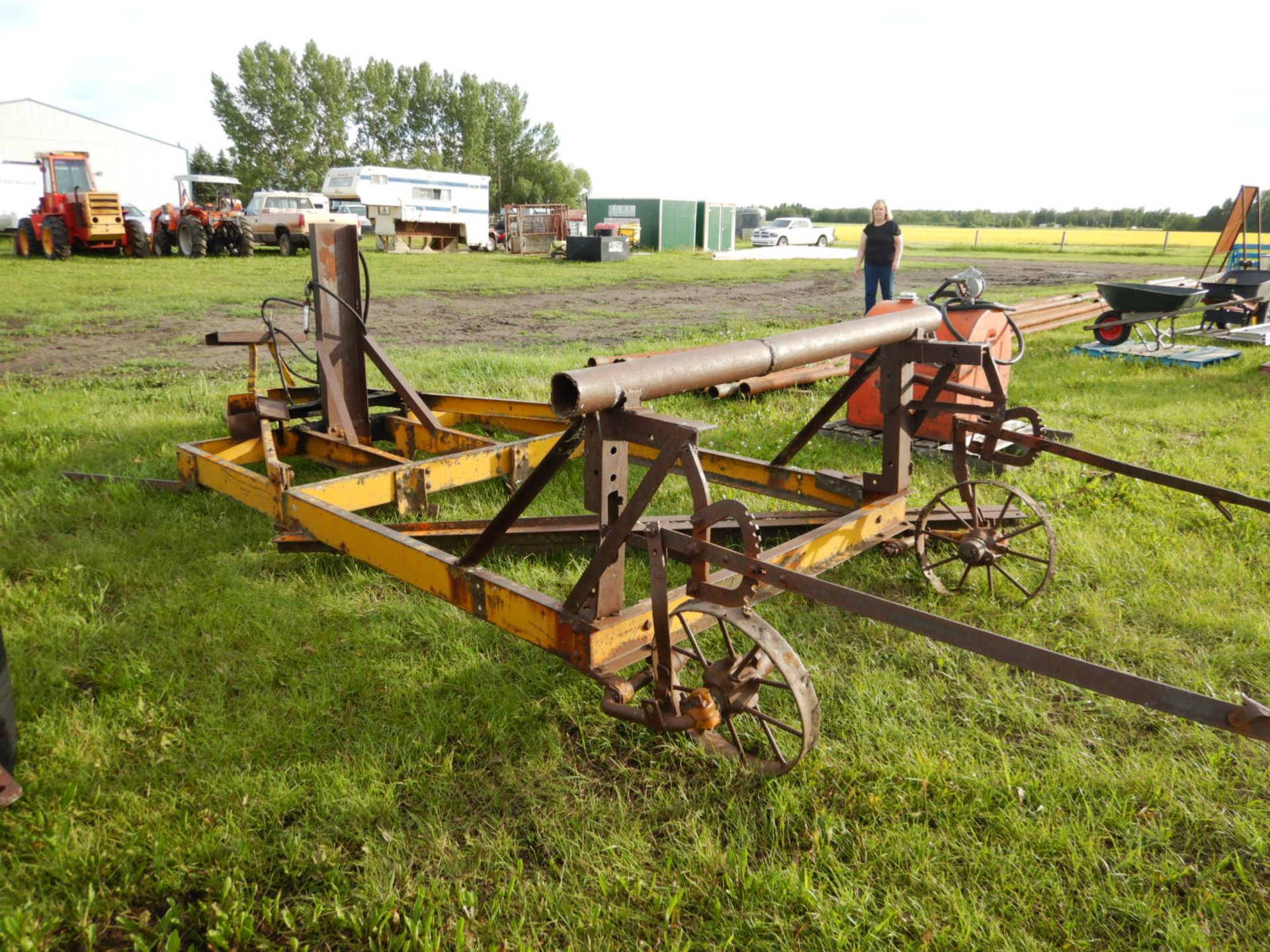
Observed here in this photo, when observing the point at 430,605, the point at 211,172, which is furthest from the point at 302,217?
the point at 211,172

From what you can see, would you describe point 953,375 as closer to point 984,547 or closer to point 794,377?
point 984,547

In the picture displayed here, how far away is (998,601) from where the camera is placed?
4.13 metres

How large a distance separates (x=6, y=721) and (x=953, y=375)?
5.31 metres

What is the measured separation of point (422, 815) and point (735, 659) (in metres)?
1.11

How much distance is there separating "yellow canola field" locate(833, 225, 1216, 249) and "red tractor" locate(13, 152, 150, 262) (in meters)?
37.1

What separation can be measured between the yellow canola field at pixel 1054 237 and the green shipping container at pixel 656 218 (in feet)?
39.8

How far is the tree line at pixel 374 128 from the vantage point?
81.1 m

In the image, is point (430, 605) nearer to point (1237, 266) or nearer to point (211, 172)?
point (1237, 266)

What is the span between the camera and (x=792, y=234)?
1855 inches

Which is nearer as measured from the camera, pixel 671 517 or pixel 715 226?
pixel 671 517

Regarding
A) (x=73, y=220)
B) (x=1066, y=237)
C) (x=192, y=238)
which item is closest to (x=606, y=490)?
(x=73, y=220)

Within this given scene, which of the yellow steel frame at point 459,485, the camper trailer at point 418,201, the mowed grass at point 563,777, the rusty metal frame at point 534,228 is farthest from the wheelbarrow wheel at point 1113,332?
the camper trailer at point 418,201

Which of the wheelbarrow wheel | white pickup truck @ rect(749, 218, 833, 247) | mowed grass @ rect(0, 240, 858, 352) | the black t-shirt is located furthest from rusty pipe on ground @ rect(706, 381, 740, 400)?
white pickup truck @ rect(749, 218, 833, 247)

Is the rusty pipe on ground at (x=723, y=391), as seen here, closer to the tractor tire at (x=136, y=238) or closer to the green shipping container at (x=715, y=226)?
the tractor tire at (x=136, y=238)
